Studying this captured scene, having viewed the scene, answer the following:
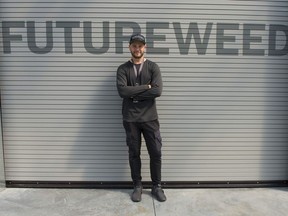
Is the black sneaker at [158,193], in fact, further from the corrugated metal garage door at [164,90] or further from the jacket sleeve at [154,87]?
the jacket sleeve at [154,87]

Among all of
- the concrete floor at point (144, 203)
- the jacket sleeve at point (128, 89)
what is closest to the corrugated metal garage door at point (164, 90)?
the concrete floor at point (144, 203)

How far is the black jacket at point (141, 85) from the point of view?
408 cm

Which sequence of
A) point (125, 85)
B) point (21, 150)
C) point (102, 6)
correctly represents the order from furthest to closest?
point (21, 150) → point (102, 6) → point (125, 85)

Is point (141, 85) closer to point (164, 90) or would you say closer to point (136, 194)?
point (164, 90)

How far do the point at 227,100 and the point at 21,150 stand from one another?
2.63 m

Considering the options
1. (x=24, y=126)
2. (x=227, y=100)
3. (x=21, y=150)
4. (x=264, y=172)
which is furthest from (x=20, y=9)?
(x=264, y=172)

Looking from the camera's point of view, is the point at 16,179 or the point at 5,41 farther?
the point at 16,179

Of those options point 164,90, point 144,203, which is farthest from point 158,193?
point 164,90

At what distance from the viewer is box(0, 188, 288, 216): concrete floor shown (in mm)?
4047

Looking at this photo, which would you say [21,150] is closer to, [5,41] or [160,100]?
[5,41]

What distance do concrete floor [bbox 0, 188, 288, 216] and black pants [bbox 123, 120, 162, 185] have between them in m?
0.34

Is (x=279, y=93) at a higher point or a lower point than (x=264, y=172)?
higher

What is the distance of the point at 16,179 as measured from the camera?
4.71 metres

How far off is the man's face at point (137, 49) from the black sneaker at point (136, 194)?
60.7 inches
